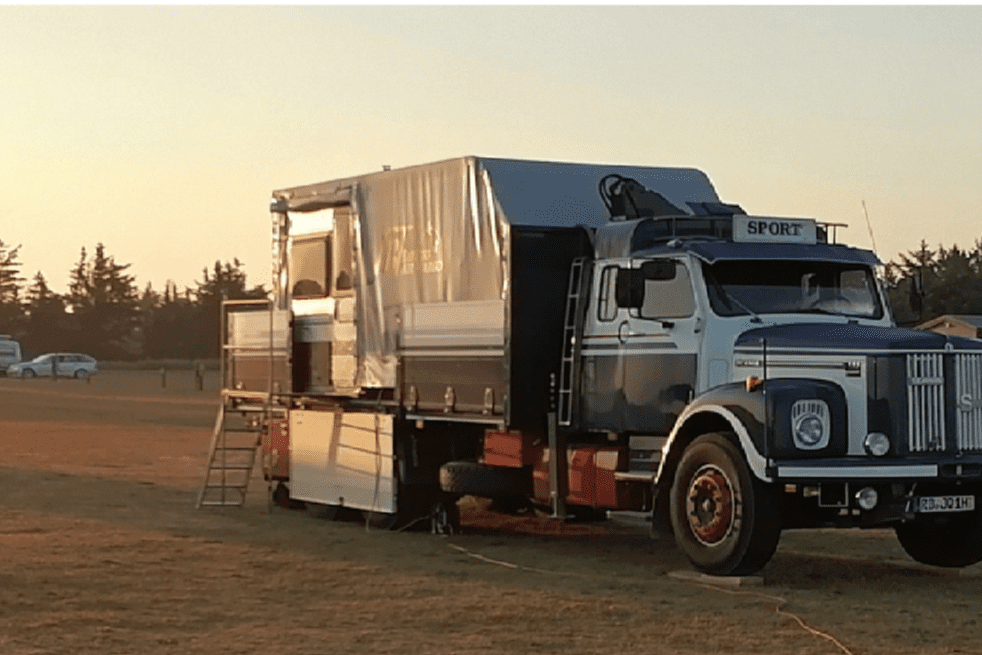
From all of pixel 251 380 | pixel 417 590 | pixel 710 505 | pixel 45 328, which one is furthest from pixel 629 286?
pixel 45 328

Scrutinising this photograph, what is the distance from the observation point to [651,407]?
16.5 m

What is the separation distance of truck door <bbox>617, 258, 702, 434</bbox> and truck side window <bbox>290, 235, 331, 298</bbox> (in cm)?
528

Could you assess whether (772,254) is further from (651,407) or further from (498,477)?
(498,477)

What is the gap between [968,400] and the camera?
15031 mm

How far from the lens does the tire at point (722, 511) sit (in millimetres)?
→ 14812

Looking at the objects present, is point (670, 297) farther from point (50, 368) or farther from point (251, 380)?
point (50, 368)

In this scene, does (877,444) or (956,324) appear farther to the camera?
(956,324)

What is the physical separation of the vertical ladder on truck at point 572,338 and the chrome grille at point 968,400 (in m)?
3.74

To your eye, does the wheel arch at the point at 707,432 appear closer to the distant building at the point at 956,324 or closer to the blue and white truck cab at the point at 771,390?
the blue and white truck cab at the point at 771,390

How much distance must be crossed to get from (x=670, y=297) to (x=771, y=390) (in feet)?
6.40

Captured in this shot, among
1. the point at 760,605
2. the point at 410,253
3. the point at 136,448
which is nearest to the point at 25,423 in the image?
the point at 136,448

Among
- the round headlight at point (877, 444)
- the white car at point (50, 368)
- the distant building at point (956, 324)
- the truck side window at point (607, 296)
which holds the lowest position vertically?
the round headlight at point (877, 444)

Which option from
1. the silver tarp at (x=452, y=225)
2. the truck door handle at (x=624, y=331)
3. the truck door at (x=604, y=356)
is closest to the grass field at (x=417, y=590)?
the truck door at (x=604, y=356)

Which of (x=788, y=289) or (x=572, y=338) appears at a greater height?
(x=788, y=289)
